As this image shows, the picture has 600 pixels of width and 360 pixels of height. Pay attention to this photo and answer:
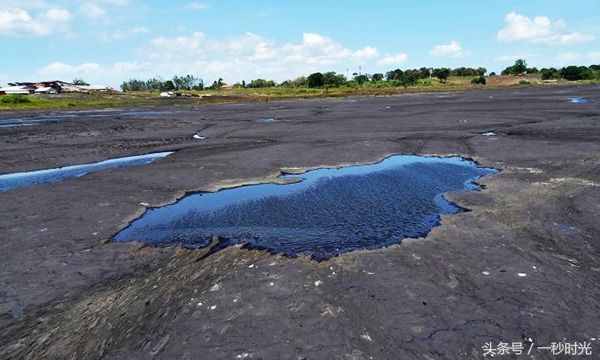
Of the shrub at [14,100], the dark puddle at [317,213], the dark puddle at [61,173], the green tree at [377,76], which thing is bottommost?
the dark puddle at [317,213]

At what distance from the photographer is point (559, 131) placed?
59.6 ft

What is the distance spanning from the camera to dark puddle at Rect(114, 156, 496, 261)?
723 centimetres

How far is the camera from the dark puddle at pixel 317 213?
285 inches

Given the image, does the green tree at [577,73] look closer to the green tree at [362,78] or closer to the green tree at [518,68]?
the green tree at [518,68]

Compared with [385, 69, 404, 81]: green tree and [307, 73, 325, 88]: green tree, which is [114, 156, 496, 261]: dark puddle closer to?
[307, 73, 325, 88]: green tree

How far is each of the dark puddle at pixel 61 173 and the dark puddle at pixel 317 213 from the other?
578cm

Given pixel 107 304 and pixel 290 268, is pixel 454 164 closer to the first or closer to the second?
pixel 290 268

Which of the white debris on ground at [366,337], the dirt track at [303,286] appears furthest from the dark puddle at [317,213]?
the white debris on ground at [366,337]

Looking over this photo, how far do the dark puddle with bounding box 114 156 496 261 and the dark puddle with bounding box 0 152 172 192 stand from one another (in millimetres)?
5780

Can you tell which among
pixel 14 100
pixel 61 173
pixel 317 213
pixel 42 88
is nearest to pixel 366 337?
pixel 317 213

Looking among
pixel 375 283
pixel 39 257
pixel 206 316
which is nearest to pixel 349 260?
pixel 375 283

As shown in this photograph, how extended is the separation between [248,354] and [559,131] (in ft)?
63.4

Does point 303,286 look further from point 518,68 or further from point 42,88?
point 518,68

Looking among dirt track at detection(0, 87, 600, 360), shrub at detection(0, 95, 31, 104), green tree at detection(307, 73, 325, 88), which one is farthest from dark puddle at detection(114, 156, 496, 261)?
green tree at detection(307, 73, 325, 88)
